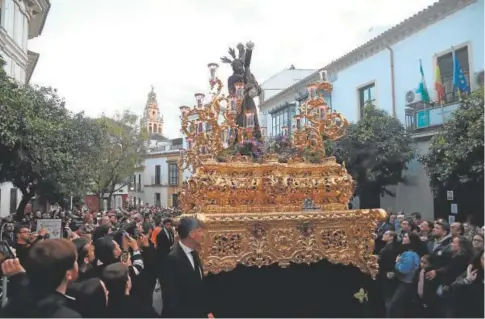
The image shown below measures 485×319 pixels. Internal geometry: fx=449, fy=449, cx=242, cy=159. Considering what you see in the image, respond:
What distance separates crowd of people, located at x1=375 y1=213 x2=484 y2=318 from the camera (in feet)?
12.6

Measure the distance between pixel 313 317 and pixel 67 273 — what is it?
318cm

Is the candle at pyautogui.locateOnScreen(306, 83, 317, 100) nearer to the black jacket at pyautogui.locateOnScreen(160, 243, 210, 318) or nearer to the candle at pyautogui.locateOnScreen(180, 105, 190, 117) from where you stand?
the candle at pyautogui.locateOnScreen(180, 105, 190, 117)

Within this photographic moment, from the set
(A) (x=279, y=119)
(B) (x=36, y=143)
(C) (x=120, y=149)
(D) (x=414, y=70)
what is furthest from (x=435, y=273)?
(C) (x=120, y=149)

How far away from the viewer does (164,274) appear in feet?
9.67

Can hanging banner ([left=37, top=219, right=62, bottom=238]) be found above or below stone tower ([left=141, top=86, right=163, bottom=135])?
below

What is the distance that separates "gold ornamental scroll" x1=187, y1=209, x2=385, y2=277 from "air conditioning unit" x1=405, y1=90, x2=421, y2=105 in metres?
8.15

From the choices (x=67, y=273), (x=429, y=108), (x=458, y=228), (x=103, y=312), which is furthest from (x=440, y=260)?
(x=429, y=108)

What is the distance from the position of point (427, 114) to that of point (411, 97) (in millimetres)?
1314

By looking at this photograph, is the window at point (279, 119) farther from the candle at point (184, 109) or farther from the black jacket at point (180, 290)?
the black jacket at point (180, 290)

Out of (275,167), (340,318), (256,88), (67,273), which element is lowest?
(340,318)

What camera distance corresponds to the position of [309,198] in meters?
4.83

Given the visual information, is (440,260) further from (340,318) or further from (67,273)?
(67,273)

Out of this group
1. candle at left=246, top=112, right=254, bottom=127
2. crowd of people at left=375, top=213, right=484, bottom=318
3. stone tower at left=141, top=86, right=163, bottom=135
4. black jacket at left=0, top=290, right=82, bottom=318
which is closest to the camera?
black jacket at left=0, top=290, right=82, bottom=318

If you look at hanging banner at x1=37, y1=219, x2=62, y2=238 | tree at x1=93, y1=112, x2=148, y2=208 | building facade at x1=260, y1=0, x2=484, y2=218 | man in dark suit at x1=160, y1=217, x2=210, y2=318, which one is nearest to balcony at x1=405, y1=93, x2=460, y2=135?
Result: building facade at x1=260, y1=0, x2=484, y2=218
